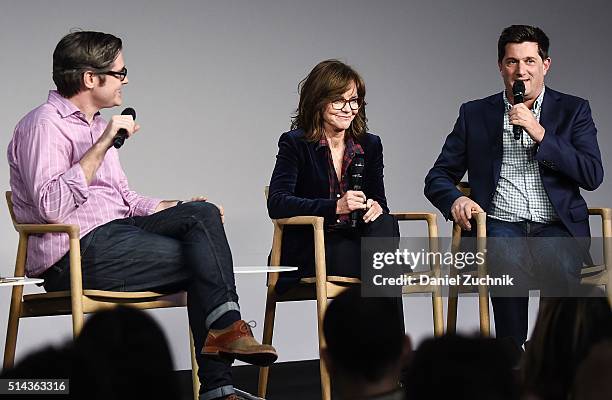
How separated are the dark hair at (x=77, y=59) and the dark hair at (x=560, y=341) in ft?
6.49

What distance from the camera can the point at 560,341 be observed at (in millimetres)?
1242

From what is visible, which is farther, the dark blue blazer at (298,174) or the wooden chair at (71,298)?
the dark blue blazer at (298,174)

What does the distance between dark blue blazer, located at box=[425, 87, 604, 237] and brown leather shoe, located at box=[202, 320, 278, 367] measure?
3.46 ft

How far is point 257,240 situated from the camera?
4434 millimetres

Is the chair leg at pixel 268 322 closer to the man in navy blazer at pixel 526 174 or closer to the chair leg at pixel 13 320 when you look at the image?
the man in navy blazer at pixel 526 174

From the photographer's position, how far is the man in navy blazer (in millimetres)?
3299

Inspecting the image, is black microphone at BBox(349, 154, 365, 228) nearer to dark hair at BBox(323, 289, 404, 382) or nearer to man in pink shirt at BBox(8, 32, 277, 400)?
man in pink shirt at BBox(8, 32, 277, 400)

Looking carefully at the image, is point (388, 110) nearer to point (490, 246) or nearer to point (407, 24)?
point (407, 24)

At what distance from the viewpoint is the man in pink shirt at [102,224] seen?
106 inches

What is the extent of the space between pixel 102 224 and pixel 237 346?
0.60 meters

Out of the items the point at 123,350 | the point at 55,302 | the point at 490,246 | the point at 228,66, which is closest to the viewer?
the point at 123,350

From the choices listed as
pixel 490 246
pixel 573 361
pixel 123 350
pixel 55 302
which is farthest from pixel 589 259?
pixel 123 350

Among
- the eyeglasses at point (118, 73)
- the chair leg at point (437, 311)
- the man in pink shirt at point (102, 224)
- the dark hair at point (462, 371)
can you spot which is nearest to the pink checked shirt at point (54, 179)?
the man in pink shirt at point (102, 224)

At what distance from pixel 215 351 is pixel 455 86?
9.00ft
